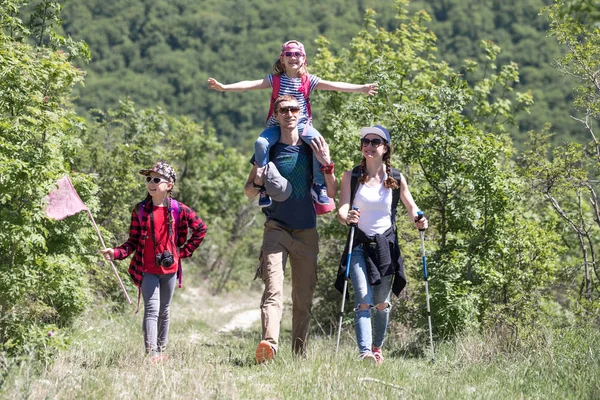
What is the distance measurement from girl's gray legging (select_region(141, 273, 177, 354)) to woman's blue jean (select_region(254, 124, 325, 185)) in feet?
4.08

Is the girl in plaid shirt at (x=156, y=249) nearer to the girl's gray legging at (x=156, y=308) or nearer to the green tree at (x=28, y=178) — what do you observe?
the girl's gray legging at (x=156, y=308)

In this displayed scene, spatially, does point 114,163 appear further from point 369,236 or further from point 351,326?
point 369,236

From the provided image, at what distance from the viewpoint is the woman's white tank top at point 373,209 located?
292 inches

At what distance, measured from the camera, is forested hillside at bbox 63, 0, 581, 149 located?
98.6m

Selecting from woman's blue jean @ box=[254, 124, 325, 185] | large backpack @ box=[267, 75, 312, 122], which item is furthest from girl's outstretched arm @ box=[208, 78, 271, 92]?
woman's blue jean @ box=[254, 124, 325, 185]

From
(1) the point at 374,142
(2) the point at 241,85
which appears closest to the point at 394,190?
(1) the point at 374,142

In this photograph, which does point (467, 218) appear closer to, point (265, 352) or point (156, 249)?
point (265, 352)

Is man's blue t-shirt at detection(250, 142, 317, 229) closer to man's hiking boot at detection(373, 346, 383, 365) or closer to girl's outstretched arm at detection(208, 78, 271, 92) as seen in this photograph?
girl's outstretched arm at detection(208, 78, 271, 92)

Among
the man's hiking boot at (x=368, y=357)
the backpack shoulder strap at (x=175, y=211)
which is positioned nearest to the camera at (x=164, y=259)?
the backpack shoulder strap at (x=175, y=211)

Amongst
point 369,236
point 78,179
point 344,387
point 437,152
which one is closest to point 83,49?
point 78,179

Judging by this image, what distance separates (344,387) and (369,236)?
1766 millimetres

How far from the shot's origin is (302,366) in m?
6.68

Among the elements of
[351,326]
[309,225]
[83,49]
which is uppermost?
[83,49]

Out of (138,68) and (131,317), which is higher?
(131,317)
